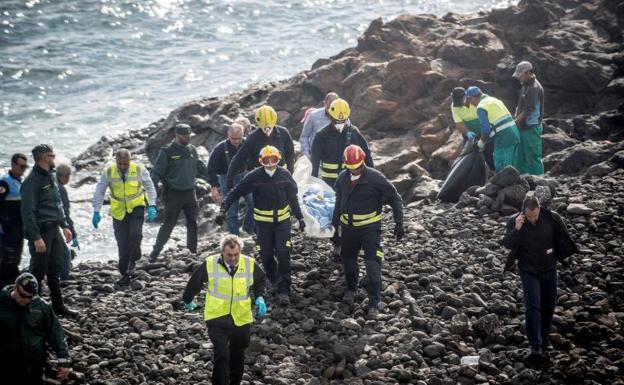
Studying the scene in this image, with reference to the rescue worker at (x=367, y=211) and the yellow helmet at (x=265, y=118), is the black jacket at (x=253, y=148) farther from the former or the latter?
the rescue worker at (x=367, y=211)

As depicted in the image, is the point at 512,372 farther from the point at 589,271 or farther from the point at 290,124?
the point at 290,124

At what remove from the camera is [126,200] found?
13000 mm

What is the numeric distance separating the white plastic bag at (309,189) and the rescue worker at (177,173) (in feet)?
5.84

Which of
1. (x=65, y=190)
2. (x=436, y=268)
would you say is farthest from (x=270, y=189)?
(x=65, y=190)

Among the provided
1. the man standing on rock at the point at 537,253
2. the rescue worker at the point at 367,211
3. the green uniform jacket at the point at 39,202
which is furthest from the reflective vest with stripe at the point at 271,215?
the man standing on rock at the point at 537,253

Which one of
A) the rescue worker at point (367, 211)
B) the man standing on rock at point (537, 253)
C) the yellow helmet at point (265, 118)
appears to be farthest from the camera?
the yellow helmet at point (265, 118)

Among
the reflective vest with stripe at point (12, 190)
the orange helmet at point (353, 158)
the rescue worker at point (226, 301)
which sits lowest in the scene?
the rescue worker at point (226, 301)

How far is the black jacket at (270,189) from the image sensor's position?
38.5ft

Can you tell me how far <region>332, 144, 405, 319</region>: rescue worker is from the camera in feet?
37.2

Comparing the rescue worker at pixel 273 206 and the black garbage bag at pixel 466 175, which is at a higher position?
the rescue worker at pixel 273 206

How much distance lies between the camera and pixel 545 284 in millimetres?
9953

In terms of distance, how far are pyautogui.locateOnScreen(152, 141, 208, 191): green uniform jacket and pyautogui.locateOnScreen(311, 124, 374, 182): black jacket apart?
6.93 feet

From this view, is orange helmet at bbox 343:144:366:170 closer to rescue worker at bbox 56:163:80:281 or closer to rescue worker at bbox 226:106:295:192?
rescue worker at bbox 226:106:295:192

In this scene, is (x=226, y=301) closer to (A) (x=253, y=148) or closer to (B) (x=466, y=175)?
(A) (x=253, y=148)
